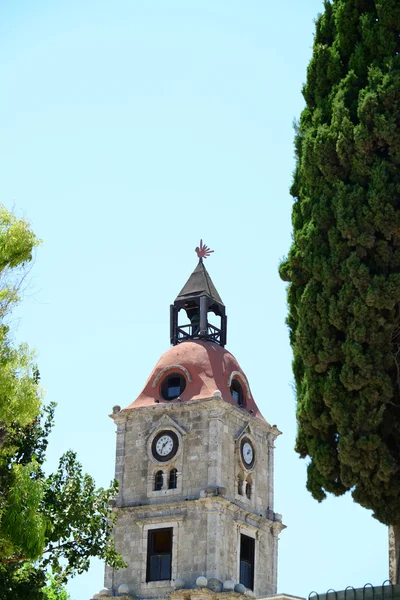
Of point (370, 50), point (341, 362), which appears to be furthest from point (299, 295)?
point (370, 50)

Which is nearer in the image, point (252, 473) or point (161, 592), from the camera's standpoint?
point (161, 592)

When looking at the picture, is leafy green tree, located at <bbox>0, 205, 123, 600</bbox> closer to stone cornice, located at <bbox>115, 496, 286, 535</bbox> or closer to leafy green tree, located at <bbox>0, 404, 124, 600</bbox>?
leafy green tree, located at <bbox>0, 404, 124, 600</bbox>

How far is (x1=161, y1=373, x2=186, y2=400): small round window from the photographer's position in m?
45.5

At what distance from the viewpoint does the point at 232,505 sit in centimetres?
4291

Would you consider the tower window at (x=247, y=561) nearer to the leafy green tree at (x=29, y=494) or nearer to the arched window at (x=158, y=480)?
the arched window at (x=158, y=480)

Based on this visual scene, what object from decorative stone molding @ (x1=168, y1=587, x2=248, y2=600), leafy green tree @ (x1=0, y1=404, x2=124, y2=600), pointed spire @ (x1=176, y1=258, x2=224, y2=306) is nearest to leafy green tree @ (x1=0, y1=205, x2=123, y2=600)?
leafy green tree @ (x1=0, y1=404, x2=124, y2=600)

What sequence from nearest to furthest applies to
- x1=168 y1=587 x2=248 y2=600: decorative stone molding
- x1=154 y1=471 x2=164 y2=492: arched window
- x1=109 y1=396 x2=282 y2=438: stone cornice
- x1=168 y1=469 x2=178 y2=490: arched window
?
x1=168 y1=587 x2=248 y2=600: decorative stone molding, x1=168 y1=469 x2=178 y2=490: arched window, x1=109 y1=396 x2=282 y2=438: stone cornice, x1=154 y1=471 x2=164 y2=492: arched window

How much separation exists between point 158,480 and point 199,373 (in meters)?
4.74

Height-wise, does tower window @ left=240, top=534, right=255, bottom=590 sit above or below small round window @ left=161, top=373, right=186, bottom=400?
below

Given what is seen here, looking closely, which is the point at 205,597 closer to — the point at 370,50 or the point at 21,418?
the point at 21,418

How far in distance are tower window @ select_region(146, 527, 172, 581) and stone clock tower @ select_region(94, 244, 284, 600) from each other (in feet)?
0.13

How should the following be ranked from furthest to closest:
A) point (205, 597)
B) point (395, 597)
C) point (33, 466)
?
1. point (205, 597)
2. point (33, 466)
3. point (395, 597)

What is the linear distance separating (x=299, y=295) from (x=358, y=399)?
288cm

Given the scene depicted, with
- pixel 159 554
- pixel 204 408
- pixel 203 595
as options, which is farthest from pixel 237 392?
pixel 203 595
